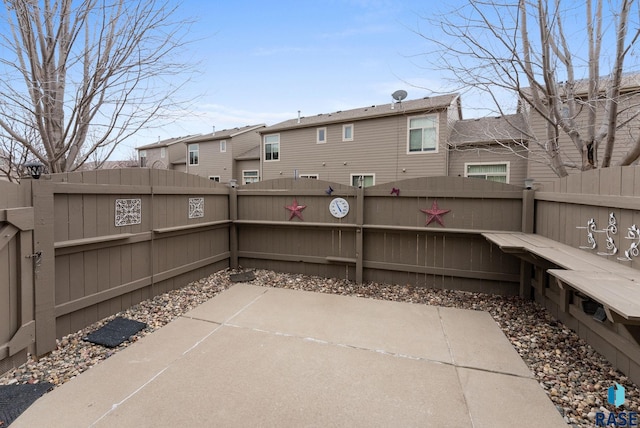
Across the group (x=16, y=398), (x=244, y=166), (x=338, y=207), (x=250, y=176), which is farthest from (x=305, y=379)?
(x=244, y=166)

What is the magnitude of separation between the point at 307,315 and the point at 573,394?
246 centimetres

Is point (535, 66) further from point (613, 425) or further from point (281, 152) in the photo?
point (281, 152)

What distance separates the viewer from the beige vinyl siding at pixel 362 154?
1079cm

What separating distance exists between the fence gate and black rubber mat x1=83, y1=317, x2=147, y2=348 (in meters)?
0.51

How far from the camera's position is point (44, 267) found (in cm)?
253

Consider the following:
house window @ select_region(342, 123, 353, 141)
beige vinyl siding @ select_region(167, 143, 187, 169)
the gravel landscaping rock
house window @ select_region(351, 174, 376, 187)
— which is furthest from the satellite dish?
beige vinyl siding @ select_region(167, 143, 187, 169)

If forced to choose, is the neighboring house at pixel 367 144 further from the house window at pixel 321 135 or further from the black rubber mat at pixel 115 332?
the black rubber mat at pixel 115 332

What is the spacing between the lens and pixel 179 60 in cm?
360

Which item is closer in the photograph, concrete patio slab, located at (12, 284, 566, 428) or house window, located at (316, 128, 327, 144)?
concrete patio slab, located at (12, 284, 566, 428)

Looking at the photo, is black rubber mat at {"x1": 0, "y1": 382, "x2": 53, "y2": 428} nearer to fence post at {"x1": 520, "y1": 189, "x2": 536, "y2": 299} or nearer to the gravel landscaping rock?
the gravel landscaping rock

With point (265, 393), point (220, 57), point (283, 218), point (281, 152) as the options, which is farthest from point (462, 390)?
point (281, 152)

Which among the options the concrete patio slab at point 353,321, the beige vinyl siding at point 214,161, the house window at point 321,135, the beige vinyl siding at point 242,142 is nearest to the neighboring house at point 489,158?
the house window at point 321,135

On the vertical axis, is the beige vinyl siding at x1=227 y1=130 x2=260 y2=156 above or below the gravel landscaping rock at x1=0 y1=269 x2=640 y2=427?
above

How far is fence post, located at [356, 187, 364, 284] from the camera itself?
4.64 meters
